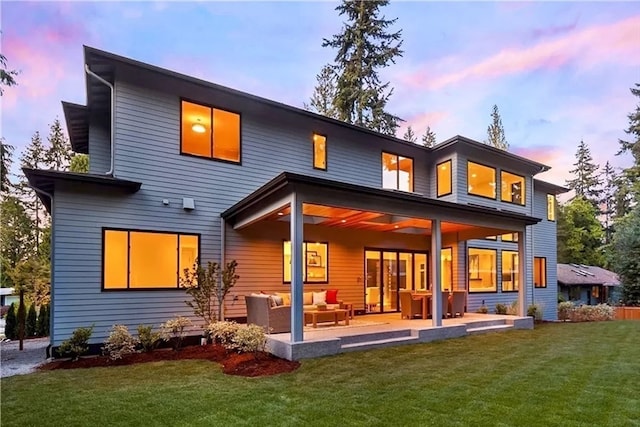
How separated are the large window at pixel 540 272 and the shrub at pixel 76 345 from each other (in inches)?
681

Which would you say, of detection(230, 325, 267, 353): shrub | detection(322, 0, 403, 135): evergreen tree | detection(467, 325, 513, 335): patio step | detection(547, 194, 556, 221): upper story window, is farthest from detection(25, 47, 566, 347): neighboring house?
detection(322, 0, 403, 135): evergreen tree

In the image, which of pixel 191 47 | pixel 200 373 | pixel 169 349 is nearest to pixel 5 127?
pixel 191 47

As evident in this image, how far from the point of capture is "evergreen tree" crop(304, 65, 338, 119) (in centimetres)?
2355

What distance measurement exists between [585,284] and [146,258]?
27115 mm

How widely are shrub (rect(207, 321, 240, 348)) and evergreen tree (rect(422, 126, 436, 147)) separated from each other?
3219cm

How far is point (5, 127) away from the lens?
19.0 metres

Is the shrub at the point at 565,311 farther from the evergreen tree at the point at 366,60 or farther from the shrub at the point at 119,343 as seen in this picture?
the shrub at the point at 119,343

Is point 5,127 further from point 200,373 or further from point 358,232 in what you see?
point 200,373

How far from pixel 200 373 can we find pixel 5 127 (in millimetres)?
19271

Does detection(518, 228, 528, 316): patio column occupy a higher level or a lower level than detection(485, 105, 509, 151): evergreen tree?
lower

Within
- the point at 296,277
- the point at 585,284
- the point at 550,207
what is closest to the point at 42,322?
the point at 296,277

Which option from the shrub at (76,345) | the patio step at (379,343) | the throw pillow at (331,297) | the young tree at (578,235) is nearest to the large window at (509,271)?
the throw pillow at (331,297)

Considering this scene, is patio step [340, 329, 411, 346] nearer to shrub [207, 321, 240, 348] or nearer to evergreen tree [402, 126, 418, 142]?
shrub [207, 321, 240, 348]

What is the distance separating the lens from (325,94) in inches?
950
